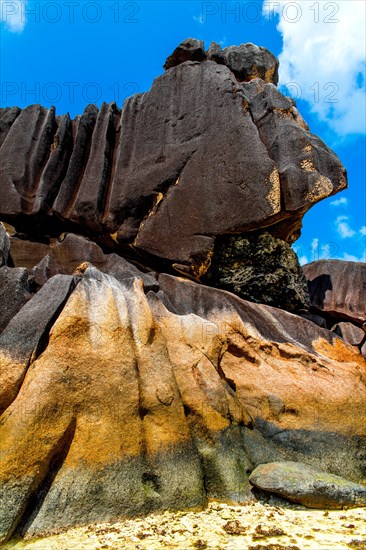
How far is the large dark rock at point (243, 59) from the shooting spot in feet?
31.9

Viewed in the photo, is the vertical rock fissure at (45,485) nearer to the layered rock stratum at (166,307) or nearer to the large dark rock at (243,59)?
→ the layered rock stratum at (166,307)

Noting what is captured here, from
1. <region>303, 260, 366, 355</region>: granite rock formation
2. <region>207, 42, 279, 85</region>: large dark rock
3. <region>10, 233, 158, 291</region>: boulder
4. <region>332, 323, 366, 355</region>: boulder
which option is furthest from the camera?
<region>303, 260, 366, 355</region>: granite rock formation

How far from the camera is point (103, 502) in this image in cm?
429

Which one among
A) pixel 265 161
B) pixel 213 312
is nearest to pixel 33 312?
pixel 213 312

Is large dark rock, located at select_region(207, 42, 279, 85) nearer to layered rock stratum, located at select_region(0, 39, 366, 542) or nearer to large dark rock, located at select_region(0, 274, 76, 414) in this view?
layered rock stratum, located at select_region(0, 39, 366, 542)

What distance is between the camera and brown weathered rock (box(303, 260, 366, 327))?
15133 millimetres

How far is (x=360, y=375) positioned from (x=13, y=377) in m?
5.45

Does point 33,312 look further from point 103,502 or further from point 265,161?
point 265,161

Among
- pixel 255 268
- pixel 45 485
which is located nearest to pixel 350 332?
pixel 255 268

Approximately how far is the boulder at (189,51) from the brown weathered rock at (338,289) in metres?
8.83

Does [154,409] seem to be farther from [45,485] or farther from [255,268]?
[255,268]

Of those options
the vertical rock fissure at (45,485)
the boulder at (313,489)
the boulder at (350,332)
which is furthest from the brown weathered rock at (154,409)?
the boulder at (350,332)

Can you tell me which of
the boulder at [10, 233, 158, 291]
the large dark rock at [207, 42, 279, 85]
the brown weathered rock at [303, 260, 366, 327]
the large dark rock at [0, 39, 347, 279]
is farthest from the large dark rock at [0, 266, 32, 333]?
the brown weathered rock at [303, 260, 366, 327]

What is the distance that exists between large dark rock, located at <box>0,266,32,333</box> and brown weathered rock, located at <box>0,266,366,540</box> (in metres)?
0.48
